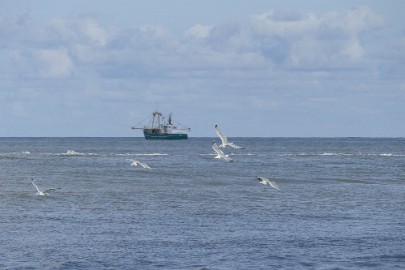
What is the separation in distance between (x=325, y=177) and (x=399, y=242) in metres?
40.8

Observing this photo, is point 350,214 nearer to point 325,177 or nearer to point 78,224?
point 78,224

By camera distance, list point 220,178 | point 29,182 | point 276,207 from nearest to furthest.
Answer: point 276,207 < point 29,182 < point 220,178

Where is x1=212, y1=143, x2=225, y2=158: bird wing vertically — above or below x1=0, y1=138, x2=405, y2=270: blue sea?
above

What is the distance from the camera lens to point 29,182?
6144 centimetres

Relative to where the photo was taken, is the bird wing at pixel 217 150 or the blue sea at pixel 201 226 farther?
the bird wing at pixel 217 150

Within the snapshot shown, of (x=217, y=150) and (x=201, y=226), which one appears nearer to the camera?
(x=201, y=226)

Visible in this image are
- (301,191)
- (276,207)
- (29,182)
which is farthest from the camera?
(29,182)

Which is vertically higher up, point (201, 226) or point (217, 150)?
point (217, 150)

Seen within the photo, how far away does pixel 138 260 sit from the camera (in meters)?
28.5

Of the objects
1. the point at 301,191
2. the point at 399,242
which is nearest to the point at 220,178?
the point at 301,191

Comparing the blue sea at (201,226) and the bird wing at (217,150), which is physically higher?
the bird wing at (217,150)

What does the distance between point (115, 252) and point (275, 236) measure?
20.7ft

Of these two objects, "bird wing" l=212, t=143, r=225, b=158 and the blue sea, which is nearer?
the blue sea

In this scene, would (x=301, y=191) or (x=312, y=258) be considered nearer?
(x=312, y=258)
